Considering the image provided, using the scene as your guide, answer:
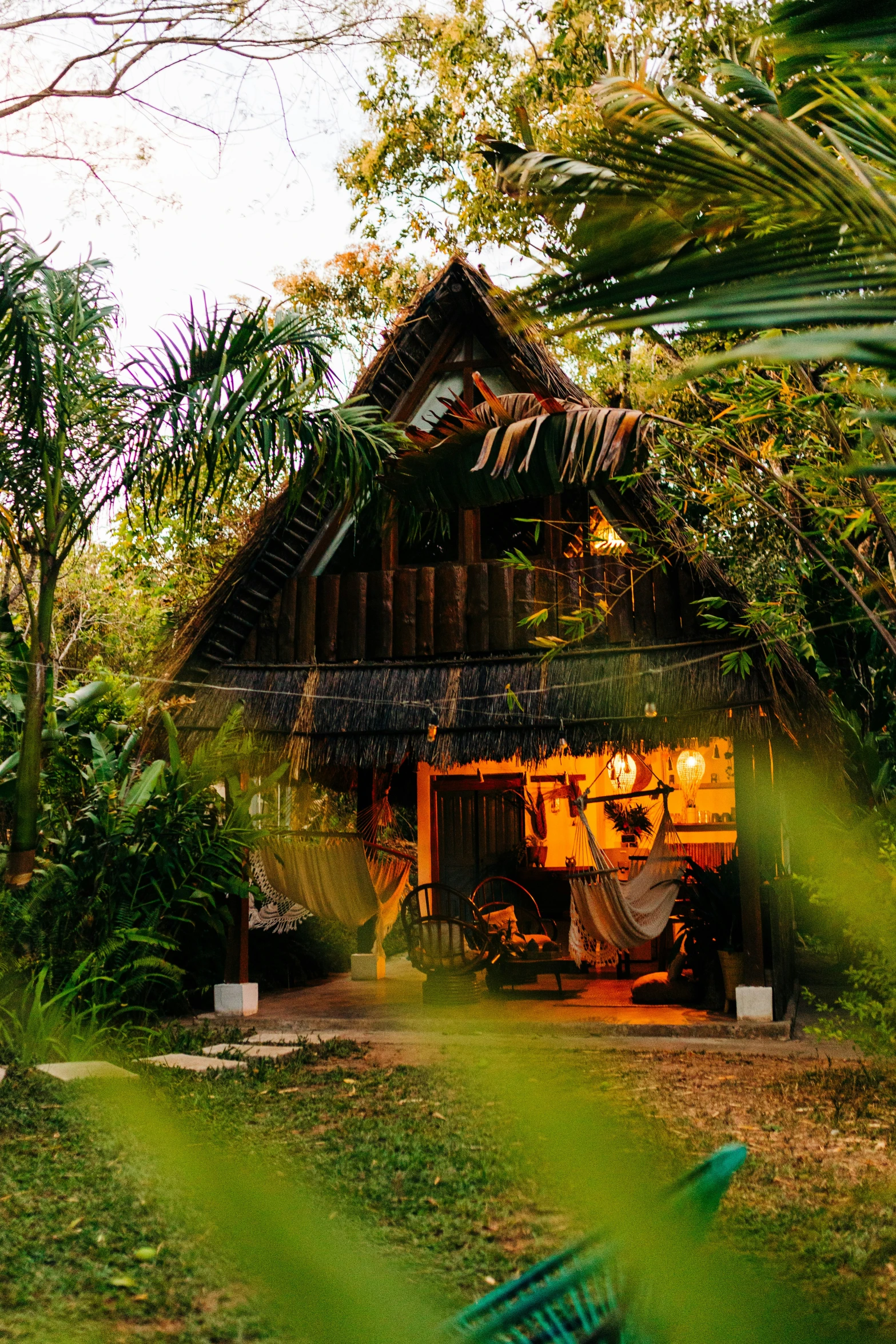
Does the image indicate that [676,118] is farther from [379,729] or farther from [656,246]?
[379,729]

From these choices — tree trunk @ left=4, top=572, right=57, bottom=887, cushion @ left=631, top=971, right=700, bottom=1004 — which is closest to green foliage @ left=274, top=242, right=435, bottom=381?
tree trunk @ left=4, top=572, right=57, bottom=887

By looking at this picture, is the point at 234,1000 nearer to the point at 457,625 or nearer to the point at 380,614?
the point at 380,614

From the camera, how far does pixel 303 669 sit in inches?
274

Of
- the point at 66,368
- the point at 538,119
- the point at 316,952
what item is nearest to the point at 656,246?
the point at 66,368

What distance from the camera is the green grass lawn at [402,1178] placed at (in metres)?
0.43

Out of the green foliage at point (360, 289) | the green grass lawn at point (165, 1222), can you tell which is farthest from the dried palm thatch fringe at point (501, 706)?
the green foliage at point (360, 289)

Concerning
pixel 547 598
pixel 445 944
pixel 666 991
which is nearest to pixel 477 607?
pixel 547 598

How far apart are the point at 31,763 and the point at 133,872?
Result: 0.84 m

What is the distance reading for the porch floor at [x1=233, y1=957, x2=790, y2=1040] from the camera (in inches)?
234

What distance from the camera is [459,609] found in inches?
269

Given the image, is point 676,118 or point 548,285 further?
point 676,118

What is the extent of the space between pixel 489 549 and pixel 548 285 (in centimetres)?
663

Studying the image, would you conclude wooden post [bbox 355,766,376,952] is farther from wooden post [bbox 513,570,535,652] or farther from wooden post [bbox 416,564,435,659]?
wooden post [bbox 513,570,535,652]

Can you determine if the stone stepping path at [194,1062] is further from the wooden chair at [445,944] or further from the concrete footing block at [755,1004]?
the concrete footing block at [755,1004]
